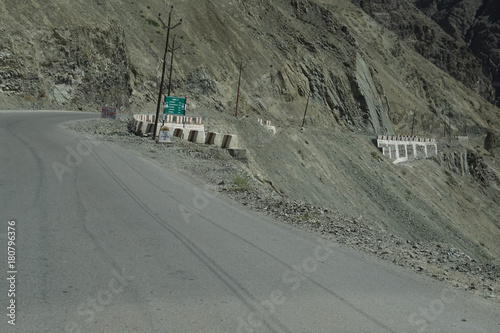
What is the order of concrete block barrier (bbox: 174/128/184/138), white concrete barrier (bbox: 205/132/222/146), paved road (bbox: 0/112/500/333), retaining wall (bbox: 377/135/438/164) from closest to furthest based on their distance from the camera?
paved road (bbox: 0/112/500/333) < white concrete barrier (bbox: 205/132/222/146) < concrete block barrier (bbox: 174/128/184/138) < retaining wall (bbox: 377/135/438/164)

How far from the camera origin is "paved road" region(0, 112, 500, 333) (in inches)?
167

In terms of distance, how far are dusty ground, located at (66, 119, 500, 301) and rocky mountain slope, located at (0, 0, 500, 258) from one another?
1785 millimetres

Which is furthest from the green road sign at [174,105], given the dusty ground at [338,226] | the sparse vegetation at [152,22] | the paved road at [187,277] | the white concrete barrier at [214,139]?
the sparse vegetation at [152,22]

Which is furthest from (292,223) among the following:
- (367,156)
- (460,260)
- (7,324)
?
(367,156)

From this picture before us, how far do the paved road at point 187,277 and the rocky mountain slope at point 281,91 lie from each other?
7.73 meters

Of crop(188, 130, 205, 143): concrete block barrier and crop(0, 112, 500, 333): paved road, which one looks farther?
crop(188, 130, 205, 143): concrete block barrier

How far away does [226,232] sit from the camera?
7551mm

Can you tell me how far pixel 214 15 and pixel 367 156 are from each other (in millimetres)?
26768

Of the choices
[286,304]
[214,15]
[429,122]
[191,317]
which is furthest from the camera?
[429,122]

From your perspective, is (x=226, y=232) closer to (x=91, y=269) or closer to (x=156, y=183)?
(x=91, y=269)

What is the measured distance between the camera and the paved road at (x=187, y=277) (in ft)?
13.9

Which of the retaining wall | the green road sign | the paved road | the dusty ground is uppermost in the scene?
the green road sign

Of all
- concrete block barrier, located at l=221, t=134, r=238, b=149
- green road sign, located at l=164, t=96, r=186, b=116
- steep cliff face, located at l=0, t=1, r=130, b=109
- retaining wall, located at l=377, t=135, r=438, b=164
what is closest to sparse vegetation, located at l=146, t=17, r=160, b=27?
steep cliff face, located at l=0, t=1, r=130, b=109

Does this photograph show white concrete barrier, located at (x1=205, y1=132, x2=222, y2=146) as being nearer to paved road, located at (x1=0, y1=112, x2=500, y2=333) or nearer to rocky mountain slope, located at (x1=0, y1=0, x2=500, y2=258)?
rocky mountain slope, located at (x1=0, y1=0, x2=500, y2=258)
